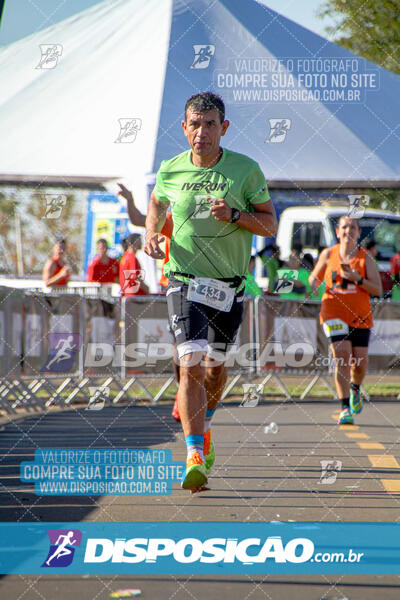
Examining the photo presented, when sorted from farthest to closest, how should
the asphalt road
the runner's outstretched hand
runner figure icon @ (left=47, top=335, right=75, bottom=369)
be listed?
1. runner figure icon @ (left=47, top=335, right=75, bottom=369)
2. the runner's outstretched hand
3. the asphalt road

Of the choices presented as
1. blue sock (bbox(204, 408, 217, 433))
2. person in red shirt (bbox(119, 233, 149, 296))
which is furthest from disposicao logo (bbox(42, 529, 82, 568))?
person in red shirt (bbox(119, 233, 149, 296))

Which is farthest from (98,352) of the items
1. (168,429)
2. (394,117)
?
(394,117)

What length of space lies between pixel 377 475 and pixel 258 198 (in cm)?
190

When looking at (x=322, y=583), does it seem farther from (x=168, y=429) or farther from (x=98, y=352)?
(x=98, y=352)

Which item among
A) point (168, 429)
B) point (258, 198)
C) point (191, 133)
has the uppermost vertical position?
point (191, 133)

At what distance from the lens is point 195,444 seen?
214 inches

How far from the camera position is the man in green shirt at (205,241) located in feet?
18.5

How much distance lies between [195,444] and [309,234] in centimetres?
1865

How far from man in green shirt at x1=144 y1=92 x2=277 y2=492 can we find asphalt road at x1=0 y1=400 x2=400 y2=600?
23.3 inches

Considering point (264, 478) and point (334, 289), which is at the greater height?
point (334, 289)

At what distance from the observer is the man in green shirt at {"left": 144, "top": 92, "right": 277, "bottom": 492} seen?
5637 mm

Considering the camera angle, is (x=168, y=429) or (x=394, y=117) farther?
(x=394, y=117)

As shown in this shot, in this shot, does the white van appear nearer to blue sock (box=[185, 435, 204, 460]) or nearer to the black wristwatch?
the black wristwatch

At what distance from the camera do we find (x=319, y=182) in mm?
15719
